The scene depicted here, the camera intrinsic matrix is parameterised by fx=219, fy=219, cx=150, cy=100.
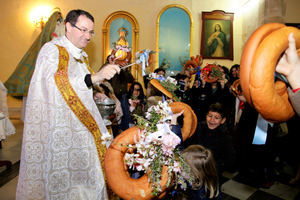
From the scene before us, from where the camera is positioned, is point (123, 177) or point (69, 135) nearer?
point (123, 177)

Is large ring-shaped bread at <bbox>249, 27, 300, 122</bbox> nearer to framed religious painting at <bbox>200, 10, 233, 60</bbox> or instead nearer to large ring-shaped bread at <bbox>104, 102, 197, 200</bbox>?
large ring-shaped bread at <bbox>104, 102, 197, 200</bbox>

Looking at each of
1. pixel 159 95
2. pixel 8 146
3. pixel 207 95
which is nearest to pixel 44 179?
pixel 159 95

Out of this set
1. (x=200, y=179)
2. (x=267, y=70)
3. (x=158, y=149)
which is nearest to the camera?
(x=267, y=70)

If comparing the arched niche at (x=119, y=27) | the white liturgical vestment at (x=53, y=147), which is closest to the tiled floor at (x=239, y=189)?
the white liturgical vestment at (x=53, y=147)

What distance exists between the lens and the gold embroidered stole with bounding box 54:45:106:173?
1.85 m

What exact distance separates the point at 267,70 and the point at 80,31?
1593 mm

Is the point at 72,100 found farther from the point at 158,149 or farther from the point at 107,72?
the point at 158,149

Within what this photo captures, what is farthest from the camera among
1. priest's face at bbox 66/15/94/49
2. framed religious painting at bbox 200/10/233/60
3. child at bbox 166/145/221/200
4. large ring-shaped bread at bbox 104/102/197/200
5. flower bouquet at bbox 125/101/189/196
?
framed religious painting at bbox 200/10/233/60

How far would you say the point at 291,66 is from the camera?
1082 mm

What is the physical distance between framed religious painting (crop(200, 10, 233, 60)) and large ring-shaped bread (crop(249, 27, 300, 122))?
22.9 feet

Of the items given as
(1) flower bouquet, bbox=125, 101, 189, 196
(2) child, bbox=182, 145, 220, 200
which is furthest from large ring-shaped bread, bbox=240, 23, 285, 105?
(2) child, bbox=182, 145, 220, 200

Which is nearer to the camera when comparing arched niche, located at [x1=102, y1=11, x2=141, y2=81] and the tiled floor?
the tiled floor

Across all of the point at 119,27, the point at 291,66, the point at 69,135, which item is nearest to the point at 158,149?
the point at 291,66

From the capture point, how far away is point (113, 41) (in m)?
7.71
